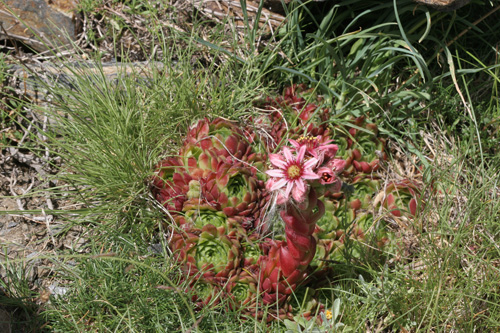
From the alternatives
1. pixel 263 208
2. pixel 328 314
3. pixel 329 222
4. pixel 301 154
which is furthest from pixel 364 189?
pixel 301 154

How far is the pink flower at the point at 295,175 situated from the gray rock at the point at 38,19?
7.64 ft

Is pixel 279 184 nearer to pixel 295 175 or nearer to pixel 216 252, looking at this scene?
pixel 295 175

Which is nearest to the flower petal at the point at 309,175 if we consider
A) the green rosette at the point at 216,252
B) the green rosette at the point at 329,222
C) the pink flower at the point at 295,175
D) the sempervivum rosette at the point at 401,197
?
the pink flower at the point at 295,175

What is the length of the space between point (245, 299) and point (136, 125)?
1186 mm

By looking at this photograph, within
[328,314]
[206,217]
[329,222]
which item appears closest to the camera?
[328,314]

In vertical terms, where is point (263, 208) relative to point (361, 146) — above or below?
below

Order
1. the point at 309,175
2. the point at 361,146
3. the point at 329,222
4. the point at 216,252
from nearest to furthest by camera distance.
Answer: the point at 309,175, the point at 216,252, the point at 329,222, the point at 361,146

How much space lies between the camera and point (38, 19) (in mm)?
3621

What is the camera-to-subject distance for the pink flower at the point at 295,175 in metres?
1.92

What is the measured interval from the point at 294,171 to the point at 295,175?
0.06ft

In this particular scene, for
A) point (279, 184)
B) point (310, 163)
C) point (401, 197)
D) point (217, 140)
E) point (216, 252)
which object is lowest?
point (216, 252)

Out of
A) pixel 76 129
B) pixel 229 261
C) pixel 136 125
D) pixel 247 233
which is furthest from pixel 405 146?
pixel 76 129

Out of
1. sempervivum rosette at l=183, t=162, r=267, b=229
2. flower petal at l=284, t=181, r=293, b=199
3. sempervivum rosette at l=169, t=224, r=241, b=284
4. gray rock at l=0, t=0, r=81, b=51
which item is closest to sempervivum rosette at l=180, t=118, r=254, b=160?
sempervivum rosette at l=183, t=162, r=267, b=229

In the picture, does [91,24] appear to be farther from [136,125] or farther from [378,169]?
[378,169]
